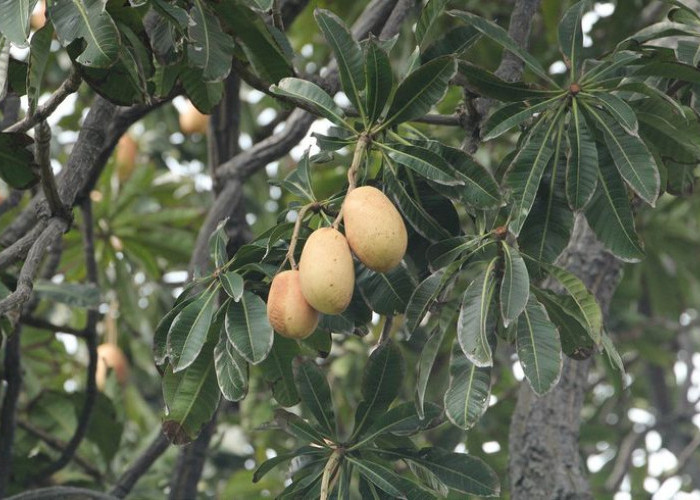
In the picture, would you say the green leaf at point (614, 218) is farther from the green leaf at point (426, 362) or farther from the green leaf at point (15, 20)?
the green leaf at point (15, 20)

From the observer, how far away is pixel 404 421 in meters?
1.51

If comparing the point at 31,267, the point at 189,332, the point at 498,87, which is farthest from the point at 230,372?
the point at 498,87

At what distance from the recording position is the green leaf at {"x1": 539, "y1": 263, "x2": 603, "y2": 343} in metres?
1.34

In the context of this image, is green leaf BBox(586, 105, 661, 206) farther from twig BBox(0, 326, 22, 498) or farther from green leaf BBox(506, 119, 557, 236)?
twig BBox(0, 326, 22, 498)

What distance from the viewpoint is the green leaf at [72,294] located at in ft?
6.46

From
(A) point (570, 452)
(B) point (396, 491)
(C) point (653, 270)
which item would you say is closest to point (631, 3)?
(C) point (653, 270)

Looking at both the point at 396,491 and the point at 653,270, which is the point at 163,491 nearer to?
the point at 396,491

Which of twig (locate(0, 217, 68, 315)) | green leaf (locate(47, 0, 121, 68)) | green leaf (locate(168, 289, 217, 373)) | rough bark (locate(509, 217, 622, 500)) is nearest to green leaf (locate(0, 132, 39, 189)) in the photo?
twig (locate(0, 217, 68, 315))

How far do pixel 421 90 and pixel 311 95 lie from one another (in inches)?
5.4

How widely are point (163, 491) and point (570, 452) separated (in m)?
1.13

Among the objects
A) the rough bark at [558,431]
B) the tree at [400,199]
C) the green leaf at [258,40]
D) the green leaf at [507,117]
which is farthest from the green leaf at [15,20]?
the rough bark at [558,431]

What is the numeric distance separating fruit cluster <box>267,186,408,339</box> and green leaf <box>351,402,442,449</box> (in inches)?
14.5

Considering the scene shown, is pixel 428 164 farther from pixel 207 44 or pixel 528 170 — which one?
pixel 207 44

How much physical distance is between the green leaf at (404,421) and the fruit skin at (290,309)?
14.4 inches
